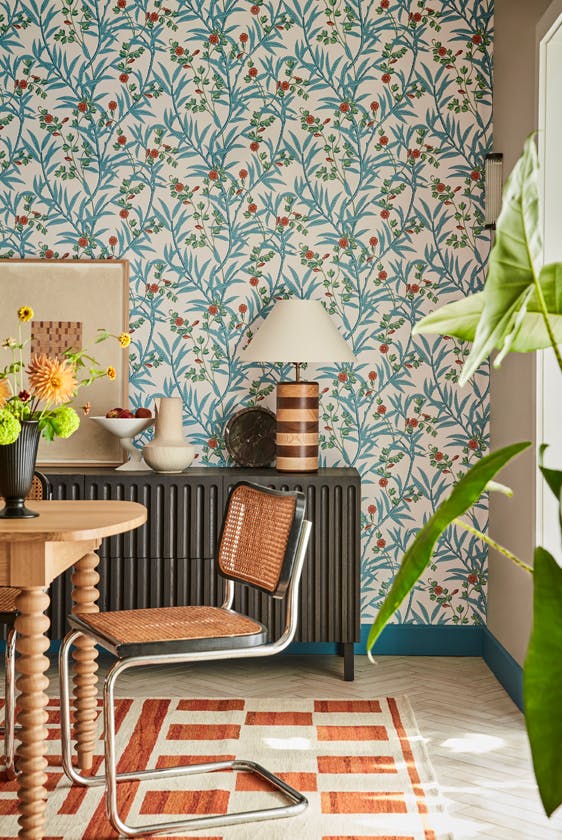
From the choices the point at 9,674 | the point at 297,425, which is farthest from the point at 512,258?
the point at 297,425

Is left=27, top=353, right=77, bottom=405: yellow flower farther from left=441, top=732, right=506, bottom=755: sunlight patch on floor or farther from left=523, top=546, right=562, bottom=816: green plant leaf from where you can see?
left=523, top=546, right=562, bottom=816: green plant leaf

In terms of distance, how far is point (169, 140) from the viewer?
4.18 meters

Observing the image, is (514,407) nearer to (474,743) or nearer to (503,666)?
(503,666)

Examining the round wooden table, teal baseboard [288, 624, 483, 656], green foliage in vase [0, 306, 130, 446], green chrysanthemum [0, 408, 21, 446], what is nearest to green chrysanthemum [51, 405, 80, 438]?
green foliage in vase [0, 306, 130, 446]

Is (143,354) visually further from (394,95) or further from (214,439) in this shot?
(394,95)

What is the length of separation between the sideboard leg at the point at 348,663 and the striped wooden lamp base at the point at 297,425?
2.37 ft

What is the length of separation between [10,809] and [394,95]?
10.4 feet

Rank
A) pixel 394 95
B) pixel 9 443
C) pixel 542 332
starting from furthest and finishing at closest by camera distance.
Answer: pixel 394 95 < pixel 9 443 < pixel 542 332

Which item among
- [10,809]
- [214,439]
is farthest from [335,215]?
[10,809]

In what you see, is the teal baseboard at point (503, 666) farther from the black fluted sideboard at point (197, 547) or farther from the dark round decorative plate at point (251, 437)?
the dark round decorative plate at point (251, 437)

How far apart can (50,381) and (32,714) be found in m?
0.79

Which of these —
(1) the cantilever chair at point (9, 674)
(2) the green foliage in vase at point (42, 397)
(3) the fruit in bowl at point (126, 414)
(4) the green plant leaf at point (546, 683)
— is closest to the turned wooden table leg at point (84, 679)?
(1) the cantilever chair at point (9, 674)

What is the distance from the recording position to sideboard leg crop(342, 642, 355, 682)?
3.77 m

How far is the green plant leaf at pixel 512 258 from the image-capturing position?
74cm
